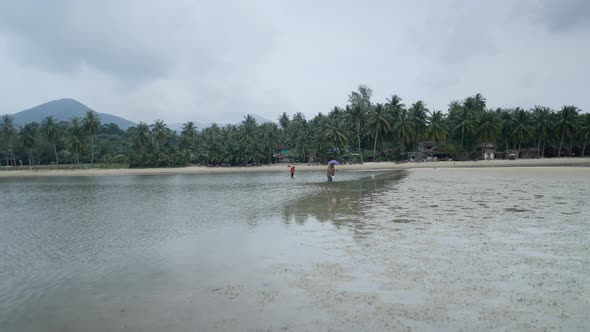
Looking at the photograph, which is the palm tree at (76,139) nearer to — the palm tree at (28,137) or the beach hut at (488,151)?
the palm tree at (28,137)

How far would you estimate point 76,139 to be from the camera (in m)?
95.8

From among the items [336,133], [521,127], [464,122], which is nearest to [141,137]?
[336,133]

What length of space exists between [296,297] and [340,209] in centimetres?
1225

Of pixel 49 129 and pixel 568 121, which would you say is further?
pixel 49 129

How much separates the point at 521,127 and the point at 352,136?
35.7 m

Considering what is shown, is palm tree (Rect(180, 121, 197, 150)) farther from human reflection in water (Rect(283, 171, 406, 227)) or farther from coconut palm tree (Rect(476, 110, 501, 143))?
human reflection in water (Rect(283, 171, 406, 227))

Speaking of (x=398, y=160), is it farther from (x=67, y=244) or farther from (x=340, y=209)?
(x=67, y=244)

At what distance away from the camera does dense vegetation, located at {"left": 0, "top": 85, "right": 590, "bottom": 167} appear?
79000 millimetres

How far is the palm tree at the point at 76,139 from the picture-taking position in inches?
3784

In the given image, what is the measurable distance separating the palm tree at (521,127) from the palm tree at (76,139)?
4065 inches

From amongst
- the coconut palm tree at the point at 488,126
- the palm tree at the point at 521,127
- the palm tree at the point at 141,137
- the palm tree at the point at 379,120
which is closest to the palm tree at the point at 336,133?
the palm tree at the point at 379,120

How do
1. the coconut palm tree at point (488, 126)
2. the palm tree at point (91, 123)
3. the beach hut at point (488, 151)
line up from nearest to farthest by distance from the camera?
the coconut palm tree at point (488, 126), the beach hut at point (488, 151), the palm tree at point (91, 123)

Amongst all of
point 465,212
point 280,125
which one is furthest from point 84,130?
point 465,212

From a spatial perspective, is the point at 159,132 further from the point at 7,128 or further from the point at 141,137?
the point at 7,128
